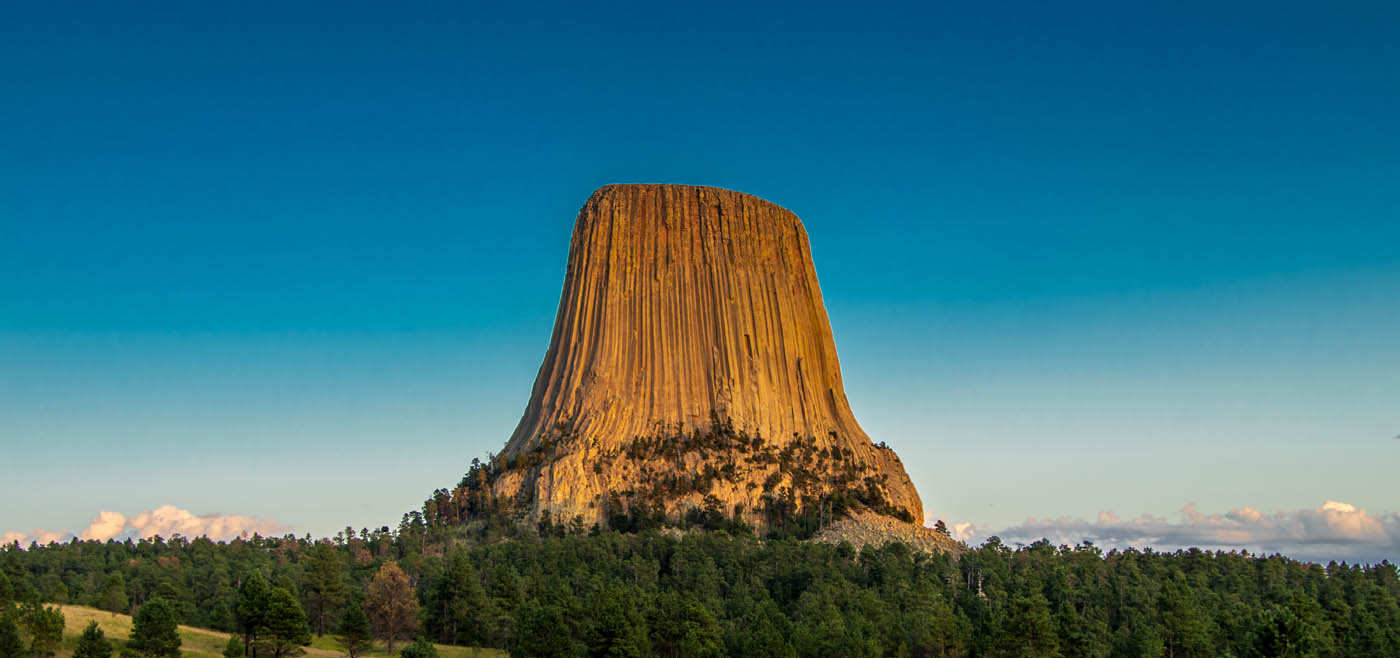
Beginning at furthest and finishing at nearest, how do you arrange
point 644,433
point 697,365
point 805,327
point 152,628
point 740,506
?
1. point 805,327
2. point 697,365
3. point 644,433
4. point 740,506
5. point 152,628

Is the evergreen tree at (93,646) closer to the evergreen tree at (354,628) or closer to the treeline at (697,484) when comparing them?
the evergreen tree at (354,628)

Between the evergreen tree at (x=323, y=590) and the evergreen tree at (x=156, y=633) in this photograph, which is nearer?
the evergreen tree at (x=156, y=633)

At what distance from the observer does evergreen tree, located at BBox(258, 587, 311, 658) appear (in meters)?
56.1

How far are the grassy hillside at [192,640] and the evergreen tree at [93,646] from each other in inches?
143

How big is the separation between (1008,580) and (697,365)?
4308 centimetres

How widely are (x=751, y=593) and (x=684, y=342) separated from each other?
141 ft

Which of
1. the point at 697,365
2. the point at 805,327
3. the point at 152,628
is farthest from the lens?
the point at 805,327

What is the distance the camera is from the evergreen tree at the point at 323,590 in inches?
2714

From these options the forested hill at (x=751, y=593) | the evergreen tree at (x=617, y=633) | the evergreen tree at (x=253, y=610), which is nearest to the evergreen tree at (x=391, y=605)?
the forested hill at (x=751, y=593)

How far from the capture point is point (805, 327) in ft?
385

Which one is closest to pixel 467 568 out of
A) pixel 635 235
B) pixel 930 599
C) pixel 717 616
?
pixel 717 616

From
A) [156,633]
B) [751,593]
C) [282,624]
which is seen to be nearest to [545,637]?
[282,624]

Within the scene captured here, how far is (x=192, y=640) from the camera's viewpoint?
59.7 metres

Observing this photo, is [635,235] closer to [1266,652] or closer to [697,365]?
[697,365]
